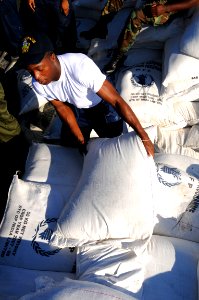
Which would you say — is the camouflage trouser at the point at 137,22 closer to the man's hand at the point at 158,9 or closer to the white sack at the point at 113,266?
the man's hand at the point at 158,9

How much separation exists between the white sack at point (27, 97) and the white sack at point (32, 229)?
901mm

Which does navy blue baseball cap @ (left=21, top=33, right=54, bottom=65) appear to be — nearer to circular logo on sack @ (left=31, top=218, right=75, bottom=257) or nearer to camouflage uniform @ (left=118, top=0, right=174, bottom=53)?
circular logo on sack @ (left=31, top=218, right=75, bottom=257)

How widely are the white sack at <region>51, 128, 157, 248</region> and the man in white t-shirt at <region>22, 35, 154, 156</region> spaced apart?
0.14 meters

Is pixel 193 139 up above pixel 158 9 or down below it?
below

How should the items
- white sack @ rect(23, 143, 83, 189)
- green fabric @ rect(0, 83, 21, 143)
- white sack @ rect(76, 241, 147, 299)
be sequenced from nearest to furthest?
white sack @ rect(76, 241, 147, 299) → white sack @ rect(23, 143, 83, 189) → green fabric @ rect(0, 83, 21, 143)

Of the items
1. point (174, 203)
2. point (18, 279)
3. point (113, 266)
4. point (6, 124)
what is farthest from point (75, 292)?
point (6, 124)

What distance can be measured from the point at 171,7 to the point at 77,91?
99 cm

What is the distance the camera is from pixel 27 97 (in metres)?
2.99

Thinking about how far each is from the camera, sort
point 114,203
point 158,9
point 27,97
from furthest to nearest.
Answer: point 27,97 → point 158,9 → point 114,203

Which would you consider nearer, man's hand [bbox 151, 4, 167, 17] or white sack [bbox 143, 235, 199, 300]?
white sack [bbox 143, 235, 199, 300]

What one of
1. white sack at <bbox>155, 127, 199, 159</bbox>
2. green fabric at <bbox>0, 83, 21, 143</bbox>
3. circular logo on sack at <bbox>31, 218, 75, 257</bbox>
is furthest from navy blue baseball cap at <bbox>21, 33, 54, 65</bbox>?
white sack at <bbox>155, 127, 199, 159</bbox>

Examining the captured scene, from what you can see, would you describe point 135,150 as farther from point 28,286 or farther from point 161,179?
point 28,286

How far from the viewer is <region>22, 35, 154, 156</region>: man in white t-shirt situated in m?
1.95

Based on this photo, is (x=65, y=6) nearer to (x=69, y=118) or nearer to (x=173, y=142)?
(x=69, y=118)
